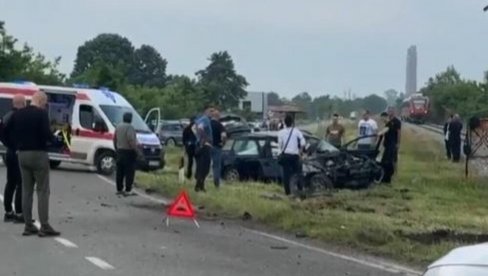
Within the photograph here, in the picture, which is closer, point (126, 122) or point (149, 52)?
point (126, 122)

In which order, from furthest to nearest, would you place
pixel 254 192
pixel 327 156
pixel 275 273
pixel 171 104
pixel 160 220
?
pixel 171 104, pixel 327 156, pixel 254 192, pixel 160 220, pixel 275 273

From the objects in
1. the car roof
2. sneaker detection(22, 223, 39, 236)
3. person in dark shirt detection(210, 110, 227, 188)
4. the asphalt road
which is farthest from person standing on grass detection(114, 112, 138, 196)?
the car roof

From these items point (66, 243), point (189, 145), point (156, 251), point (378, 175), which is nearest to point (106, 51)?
point (189, 145)

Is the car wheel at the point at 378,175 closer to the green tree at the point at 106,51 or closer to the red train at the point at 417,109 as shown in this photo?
the red train at the point at 417,109

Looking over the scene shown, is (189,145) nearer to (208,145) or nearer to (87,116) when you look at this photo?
(87,116)

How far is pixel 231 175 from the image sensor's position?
32062 millimetres

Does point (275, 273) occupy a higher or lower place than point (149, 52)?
lower

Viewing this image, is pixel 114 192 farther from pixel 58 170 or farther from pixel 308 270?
pixel 308 270

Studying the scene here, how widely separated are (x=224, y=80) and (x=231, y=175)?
302 ft

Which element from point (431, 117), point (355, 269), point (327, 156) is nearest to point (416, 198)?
point (327, 156)

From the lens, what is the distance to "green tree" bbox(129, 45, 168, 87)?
135375 mm

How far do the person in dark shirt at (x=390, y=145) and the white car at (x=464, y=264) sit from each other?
2326 cm

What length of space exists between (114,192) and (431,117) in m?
99.9

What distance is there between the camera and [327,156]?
28156 millimetres
